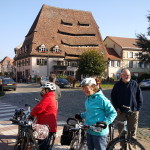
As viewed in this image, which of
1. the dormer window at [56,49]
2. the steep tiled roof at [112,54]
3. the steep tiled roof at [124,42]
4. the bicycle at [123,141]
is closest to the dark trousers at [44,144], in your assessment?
the bicycle at [123,141]

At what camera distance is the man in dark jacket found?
482cm

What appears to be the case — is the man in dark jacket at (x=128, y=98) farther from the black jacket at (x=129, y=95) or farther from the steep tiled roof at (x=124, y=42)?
the steep tiled roof at (x=124, y=42)

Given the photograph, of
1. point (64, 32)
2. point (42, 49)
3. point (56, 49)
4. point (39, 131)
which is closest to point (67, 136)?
point (39, 131)

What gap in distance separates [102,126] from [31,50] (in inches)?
1952

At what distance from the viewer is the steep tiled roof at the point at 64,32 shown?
5362 cm

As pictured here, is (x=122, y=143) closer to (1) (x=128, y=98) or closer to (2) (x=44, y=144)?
(1) (x=128, y=98)

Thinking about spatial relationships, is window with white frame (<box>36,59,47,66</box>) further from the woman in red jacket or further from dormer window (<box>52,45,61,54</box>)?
the woman in red jacket

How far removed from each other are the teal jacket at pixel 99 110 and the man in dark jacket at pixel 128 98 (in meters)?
1.30

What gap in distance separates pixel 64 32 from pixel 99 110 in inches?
2184

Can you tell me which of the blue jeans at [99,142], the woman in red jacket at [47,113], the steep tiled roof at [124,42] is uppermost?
the steep tiled roof at [124,42]

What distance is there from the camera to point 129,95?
482 cm

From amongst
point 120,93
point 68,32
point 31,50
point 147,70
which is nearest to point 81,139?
point 120,93

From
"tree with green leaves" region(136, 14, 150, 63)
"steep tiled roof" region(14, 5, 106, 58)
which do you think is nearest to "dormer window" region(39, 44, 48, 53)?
"steep tiled roof" region(14, 5, 106, 58)

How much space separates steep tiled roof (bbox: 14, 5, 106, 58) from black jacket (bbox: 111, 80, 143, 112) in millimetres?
47426
